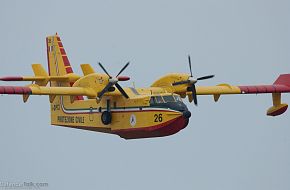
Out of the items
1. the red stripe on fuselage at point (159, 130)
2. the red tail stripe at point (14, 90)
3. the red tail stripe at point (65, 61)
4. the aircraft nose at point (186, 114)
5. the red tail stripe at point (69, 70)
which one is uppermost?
the red tail stripe at point (65, 61)

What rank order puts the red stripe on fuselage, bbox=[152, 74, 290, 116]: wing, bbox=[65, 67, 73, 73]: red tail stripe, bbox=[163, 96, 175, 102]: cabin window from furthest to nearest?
bbox=[65, 67, 73, 73]: red tail stripe
bbox=[152, 74, 290, 116]: wing
bbox=[163, 96, 175, 102]: cabin window
the red stripe on fuselage

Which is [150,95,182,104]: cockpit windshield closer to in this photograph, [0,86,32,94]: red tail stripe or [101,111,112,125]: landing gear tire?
[101,111,112,125]: landing gear tire

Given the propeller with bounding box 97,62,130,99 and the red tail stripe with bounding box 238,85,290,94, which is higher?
the propeller with bounding box 97,62,130,99

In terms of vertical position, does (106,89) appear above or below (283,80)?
above

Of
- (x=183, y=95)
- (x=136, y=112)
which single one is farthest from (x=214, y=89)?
(x=136, y=112)

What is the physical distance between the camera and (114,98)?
168 feet

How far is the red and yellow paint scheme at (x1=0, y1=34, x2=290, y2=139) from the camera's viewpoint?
4900cm

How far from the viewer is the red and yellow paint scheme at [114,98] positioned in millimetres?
49000

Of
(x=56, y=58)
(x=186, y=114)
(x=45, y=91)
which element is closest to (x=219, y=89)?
(x=186, y=114)

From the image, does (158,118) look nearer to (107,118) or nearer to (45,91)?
(107,118)

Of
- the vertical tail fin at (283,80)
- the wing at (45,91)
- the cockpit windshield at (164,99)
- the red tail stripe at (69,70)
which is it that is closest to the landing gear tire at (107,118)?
the wing at (45,91)

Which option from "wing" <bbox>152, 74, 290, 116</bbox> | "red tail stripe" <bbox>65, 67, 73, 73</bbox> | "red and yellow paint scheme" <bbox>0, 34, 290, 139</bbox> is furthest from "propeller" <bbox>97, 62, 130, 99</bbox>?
"red tail stripe" <bbox>65, 67, 73, 73</bbox>

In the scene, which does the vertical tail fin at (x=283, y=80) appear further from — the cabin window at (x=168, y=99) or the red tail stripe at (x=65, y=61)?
the red tail stripe at (x=65, y=61)

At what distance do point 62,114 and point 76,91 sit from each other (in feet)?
14.4
